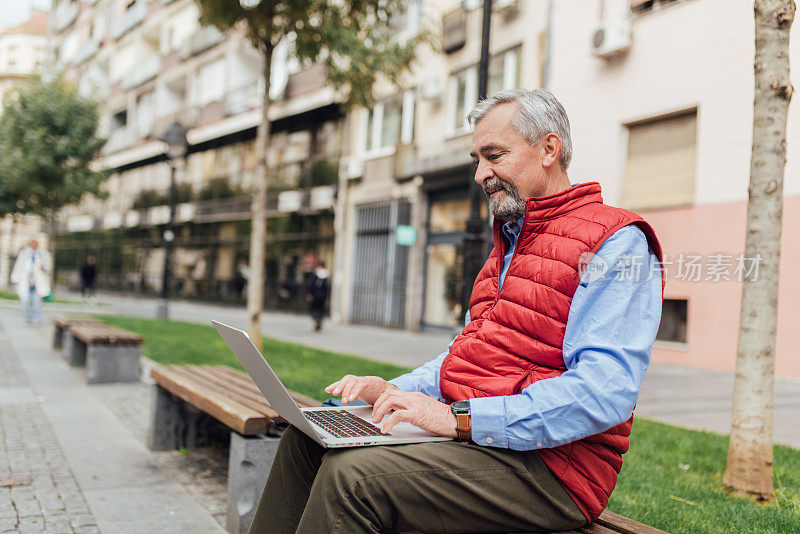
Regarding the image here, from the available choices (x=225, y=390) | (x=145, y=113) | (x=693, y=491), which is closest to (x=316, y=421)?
(x=225, y=390)

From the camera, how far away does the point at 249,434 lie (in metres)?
3.27

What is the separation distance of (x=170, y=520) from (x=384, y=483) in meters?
2.19

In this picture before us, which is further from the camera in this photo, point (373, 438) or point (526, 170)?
point (526, 170)

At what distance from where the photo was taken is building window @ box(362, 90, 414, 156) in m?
18.5

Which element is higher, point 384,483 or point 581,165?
point 581,165

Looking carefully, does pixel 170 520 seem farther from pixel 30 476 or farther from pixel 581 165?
pixel 581 165

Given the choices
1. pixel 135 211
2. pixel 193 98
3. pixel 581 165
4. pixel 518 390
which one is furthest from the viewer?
pixel 135 211

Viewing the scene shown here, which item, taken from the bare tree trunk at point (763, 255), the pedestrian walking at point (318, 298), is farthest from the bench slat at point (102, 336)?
the pedestrian walking at point (318, 298)

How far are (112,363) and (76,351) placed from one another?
4.70 ft

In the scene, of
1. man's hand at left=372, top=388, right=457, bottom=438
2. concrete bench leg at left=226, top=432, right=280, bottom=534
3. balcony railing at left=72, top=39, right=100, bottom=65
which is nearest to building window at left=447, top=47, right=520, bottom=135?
concrete bench leg at left=226, top=432, right=280, bottom=534

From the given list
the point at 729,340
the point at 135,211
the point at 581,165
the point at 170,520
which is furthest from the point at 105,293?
the point at 170,520

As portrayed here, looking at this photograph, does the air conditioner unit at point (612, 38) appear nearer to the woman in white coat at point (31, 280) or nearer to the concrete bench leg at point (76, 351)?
the concrete bench leg at point (76, 351)

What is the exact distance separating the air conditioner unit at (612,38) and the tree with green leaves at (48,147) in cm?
1682

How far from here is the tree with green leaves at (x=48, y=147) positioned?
2186 cm
